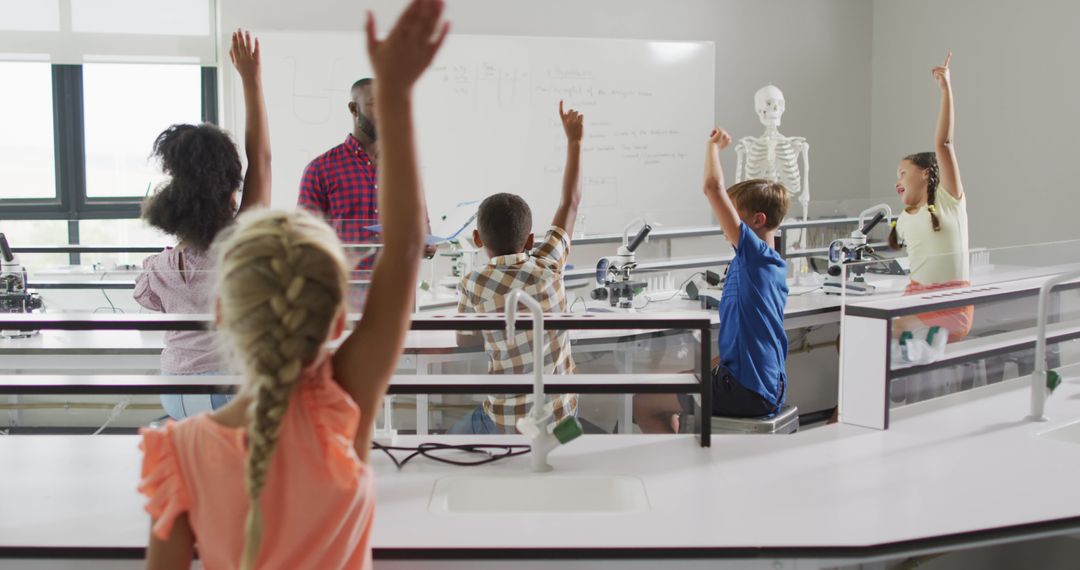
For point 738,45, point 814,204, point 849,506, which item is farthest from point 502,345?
point 738,45

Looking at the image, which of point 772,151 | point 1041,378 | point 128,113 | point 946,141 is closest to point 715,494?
point 1041,378

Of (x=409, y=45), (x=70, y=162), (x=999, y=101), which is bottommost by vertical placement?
(x=409, y=45)

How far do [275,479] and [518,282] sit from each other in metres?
1.32

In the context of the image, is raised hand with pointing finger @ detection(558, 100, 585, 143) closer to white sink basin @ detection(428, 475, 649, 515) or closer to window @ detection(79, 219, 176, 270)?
white sink basin @ detection(428, 475, 649, 515)

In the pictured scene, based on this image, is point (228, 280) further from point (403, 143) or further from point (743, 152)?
point (743, 152)

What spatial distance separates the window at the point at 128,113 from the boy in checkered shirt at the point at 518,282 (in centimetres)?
366

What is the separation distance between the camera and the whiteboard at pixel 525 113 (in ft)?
17.5

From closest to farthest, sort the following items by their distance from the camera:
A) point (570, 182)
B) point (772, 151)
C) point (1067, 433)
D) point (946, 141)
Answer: point (1067, 433) → point (570, 182) → point (946, 141) → point (772, 151)

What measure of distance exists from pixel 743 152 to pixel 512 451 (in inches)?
154

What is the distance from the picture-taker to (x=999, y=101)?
18.8 feet

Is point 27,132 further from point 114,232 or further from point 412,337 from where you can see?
point 412,337

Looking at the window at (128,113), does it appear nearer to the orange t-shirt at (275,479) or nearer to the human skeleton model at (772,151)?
the human skeleton model at (772,151)

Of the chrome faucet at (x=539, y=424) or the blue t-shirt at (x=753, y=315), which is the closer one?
the chrome faucet at (x=539, y=424)

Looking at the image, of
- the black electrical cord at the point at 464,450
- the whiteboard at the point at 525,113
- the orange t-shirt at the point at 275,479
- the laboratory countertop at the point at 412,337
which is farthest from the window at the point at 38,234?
the orange t-shirt at the point at 275,479
